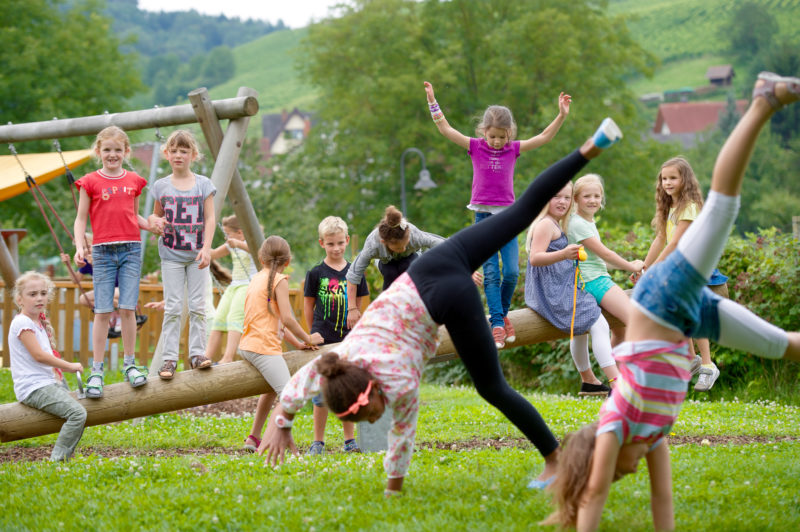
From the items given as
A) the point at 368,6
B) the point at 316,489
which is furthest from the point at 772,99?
the point at 368,6

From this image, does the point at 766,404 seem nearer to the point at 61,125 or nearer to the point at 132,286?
the point at 132,286

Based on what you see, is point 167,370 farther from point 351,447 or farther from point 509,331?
point 509,331

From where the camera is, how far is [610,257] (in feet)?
21.6

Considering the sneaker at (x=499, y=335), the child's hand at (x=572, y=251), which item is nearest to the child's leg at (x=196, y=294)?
the sneaker at (x=499, y=335)

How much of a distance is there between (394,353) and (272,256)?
2.70m

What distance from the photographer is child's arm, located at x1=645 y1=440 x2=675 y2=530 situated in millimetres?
4055

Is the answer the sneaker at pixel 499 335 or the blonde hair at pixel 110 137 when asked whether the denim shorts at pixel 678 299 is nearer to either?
the sneaker at pixel 499 335

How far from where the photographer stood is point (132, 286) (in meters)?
6.73

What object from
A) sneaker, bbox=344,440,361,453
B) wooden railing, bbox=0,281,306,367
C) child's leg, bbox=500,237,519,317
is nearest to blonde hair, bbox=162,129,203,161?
child's leg, bbox=500,237,519,317

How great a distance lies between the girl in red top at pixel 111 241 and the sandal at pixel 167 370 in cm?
15

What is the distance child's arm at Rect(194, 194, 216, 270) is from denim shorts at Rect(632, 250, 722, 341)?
3.82 m

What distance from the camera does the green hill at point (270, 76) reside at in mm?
110188

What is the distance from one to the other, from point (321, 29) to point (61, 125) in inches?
1229

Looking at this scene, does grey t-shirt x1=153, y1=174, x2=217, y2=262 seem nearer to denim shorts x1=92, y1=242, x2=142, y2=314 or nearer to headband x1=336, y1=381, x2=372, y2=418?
denim shorts x1=92, y1=242, x2=142, y2=314
